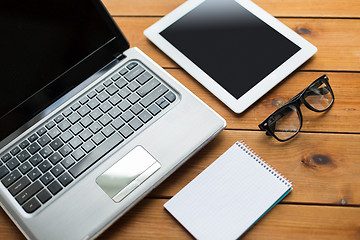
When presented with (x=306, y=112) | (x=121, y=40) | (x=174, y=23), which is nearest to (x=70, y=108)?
(x=121, y=40)

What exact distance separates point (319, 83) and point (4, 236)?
654mm

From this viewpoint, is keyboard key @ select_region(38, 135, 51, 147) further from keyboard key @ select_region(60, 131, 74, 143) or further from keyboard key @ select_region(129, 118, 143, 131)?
keyboard key @ select_region(129, 118, 143, 131)

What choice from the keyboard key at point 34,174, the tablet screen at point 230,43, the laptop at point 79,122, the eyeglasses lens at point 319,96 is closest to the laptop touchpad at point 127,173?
the laptop at point 79,122

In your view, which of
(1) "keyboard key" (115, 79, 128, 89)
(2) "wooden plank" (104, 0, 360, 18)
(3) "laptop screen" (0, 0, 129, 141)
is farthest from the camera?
(2) "wooden plank" (104, 0, 360, 18)

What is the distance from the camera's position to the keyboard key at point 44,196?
66 cm

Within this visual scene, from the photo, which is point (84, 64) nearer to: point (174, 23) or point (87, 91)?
point (87, 91)

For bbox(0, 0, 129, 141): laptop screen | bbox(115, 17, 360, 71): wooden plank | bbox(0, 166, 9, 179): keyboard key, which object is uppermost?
bbox(0, 0, 129, 141): laptop screen

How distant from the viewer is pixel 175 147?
27.6 inches

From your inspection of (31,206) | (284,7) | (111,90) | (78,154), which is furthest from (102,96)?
(284,7)

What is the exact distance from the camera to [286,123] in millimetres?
755

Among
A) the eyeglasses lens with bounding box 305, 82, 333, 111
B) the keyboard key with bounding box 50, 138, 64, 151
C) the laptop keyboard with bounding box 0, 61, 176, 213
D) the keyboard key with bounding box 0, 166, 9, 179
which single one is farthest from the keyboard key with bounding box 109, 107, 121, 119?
the eyeglasses lens with bounding box 305, 82, 333, 111

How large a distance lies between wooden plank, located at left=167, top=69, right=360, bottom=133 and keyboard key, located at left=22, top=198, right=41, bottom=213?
14.3 inches

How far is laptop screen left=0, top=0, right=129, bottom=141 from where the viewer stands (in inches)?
25.4

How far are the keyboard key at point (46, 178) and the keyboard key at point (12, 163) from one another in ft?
0.18
